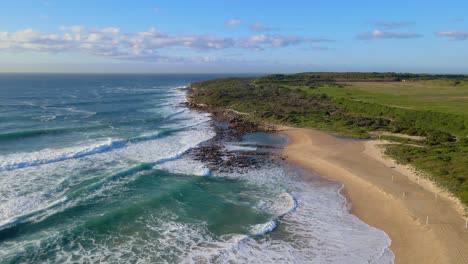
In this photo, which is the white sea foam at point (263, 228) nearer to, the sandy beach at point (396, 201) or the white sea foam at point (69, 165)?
the sandy beach at point (396, 201)

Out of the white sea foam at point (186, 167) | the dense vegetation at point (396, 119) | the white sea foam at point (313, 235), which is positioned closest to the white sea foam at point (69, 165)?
the white sea foam at point (186, 167)

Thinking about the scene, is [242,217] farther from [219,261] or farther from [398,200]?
[398,200]

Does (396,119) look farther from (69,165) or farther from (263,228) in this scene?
(69,165)

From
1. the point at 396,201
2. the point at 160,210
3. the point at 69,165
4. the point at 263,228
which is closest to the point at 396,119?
the point at 396,201

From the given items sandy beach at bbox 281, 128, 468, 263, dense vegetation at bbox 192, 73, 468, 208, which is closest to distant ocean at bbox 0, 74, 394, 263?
sandy beach at bbox 281, 128, 468, 263

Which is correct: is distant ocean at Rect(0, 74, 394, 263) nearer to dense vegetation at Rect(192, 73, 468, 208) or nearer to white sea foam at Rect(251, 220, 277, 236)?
white sea foam at Rect(251, 220, 277, 236)

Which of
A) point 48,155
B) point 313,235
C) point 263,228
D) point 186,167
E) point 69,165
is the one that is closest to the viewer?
point 313,235
